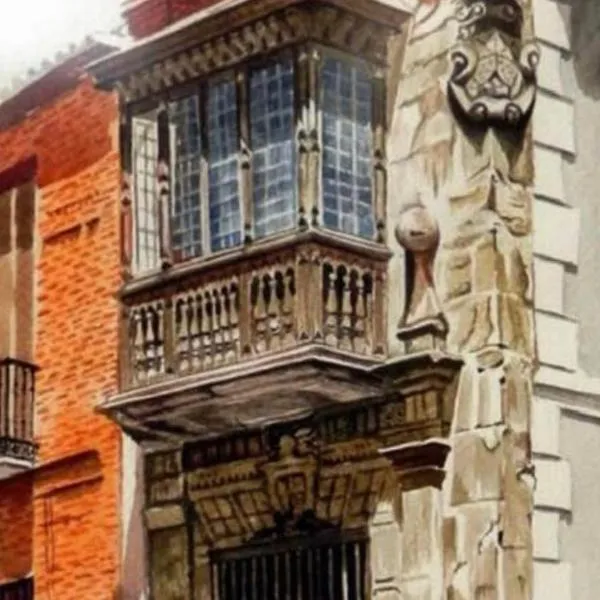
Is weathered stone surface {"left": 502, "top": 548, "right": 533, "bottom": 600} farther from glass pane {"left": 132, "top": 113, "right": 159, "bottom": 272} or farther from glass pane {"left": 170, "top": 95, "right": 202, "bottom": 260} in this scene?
glass pane {"left": 132, "top": 113, "right": 159, "bottom": 272}

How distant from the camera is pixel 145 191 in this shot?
57.6ft

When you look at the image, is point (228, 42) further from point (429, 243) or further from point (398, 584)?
point (398, 584)

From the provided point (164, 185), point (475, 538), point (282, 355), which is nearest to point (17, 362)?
point (164, 185)

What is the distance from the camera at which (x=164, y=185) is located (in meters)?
17.1

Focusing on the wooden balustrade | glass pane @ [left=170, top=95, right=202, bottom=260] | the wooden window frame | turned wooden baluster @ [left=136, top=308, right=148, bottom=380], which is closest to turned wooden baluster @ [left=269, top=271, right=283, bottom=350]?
the wooden balustrade

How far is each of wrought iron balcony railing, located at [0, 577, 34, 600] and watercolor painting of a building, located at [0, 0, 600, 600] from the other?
100 cm

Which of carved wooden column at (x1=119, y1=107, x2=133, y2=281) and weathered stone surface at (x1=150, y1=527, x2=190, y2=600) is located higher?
carved wooden column at (x1=119, y1=107, x2=133, y2=281)

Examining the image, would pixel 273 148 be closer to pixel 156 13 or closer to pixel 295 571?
pixel 156 13

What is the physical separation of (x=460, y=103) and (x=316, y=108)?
0.98 meters

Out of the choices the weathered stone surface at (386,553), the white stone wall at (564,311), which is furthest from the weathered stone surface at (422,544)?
the white stone wall at (564,311)

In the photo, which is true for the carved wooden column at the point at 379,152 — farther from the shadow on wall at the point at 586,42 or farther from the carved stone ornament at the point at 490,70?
the shadow on wall at the point at 586,42

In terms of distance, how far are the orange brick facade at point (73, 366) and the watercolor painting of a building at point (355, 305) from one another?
14cm

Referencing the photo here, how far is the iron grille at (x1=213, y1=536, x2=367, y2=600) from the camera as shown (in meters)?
16.1

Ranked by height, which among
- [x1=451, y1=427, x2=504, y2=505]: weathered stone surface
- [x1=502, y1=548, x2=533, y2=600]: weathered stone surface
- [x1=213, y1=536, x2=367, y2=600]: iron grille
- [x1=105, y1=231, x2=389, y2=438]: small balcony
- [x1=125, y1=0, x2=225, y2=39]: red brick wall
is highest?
[x1=125, y1=0, x2=225, y2=39]: red brick wall
